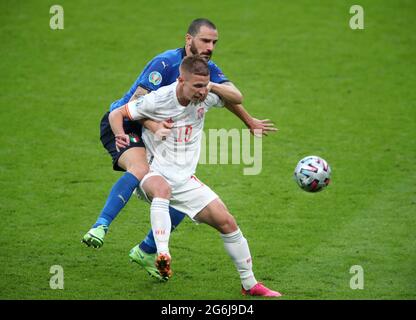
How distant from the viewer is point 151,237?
8.98 metres

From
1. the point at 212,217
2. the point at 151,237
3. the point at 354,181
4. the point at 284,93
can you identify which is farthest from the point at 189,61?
the point at 284,93

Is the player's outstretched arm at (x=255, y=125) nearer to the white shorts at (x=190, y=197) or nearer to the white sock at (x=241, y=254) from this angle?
the white shorts at (x=190, y=197)

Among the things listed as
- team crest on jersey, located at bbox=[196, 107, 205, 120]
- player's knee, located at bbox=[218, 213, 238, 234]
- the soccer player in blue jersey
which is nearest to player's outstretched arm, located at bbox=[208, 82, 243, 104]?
the soccer player in blue jersey

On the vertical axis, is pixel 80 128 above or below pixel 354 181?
above

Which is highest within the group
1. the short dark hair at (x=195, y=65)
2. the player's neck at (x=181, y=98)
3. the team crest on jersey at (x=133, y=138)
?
the short dark hair at (x=195, y=65)

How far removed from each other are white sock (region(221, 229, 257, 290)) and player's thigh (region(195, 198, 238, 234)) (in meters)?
0.08

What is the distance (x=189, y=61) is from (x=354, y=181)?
4565 mm

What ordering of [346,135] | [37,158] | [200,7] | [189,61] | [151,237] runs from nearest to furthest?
[189,61] < [151,237] < [37,158] < [346,135] < [200,7]

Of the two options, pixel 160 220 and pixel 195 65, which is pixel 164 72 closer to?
pixel 195 65

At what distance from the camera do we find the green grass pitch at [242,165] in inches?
354

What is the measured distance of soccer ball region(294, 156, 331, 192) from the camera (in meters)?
8.83

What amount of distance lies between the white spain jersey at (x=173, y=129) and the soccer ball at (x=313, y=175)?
1148 millimetres

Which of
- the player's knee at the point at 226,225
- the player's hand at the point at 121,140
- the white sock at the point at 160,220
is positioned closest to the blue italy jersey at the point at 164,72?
the player's hand at the point at 121,140
